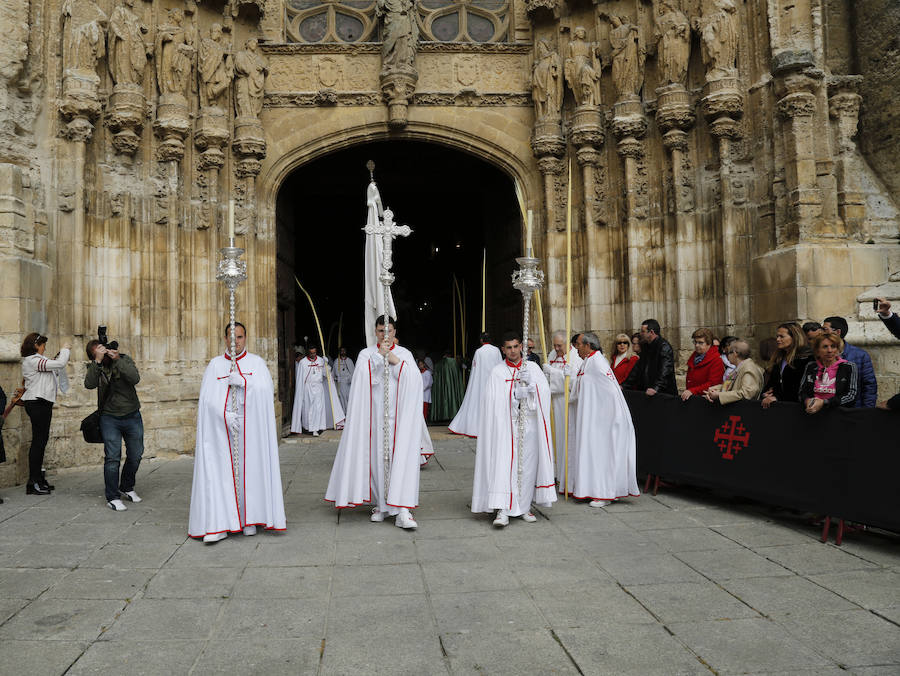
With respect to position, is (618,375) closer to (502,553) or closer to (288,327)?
(502,553)

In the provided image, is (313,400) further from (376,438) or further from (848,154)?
(848,154)

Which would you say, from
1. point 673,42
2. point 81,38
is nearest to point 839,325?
point 673,42

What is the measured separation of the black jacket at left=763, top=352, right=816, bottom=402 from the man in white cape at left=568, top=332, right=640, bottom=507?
1.37 metres

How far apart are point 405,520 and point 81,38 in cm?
829

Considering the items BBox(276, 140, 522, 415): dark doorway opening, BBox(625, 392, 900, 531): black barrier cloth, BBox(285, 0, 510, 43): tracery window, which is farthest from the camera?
BBox(276, 140, 522, 415): dark doorway opening

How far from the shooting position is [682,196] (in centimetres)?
1112

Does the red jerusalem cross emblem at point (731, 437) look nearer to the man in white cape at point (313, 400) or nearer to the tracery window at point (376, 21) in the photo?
the man in white cape at point (313, 400)

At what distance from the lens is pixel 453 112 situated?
12.5 meters

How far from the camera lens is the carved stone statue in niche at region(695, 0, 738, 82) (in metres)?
10.4

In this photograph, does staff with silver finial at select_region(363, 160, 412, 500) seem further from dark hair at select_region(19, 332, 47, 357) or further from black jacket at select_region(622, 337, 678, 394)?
dark hair at select_region(19, 332, 47, 357)

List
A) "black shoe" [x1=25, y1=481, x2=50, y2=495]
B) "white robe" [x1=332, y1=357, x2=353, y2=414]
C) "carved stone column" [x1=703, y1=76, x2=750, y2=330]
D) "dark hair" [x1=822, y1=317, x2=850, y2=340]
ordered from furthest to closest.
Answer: "white robe" [x1=332, y1=357, x2=353, y2=414], "carved stone column" [x1=703, y1=76, x2=750, y2=330], "black shoe" [x1=25, y1=481, x2=50, y2=495], "dark hair" [x1=822, y1=317, x2=850, y2=340]

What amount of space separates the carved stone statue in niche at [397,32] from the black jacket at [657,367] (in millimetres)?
6622

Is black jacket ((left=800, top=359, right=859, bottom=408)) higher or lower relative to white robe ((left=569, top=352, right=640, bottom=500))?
higher

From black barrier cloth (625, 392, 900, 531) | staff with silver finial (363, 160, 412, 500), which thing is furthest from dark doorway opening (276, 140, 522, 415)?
staff with silver finial (363, 160, 412, 500)
